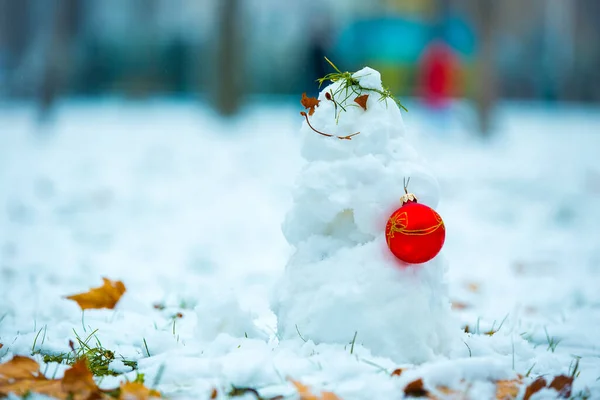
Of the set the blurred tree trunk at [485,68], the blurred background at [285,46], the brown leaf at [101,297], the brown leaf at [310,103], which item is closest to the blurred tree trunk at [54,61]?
the blurred background at [285,46]

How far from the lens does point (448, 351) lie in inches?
73.2

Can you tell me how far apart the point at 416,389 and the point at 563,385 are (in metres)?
0.43

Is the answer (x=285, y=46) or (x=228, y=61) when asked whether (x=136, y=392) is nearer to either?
(x=228, y=61)

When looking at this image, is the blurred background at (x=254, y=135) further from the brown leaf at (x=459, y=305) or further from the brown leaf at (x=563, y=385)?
the brown leaf at (x=563, y=385)

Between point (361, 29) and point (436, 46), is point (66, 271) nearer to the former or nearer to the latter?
point (436, 46)

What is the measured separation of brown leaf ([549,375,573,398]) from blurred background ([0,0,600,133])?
1034 centimetres

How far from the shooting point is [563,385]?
1718mm

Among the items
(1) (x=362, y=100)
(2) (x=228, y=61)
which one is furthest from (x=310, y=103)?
(2) (x=228, y=61)

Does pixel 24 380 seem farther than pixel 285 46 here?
No

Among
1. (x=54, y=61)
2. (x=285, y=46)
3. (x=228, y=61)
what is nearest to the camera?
(x=54, y=61)

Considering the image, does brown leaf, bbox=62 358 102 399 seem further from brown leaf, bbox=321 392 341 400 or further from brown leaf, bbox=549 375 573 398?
brown leaf, bbox=549 375 573 398

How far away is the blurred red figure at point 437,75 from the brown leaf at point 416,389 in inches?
355

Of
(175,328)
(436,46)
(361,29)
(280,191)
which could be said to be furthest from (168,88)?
(175,328)

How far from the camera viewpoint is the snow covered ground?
5.82 feet
